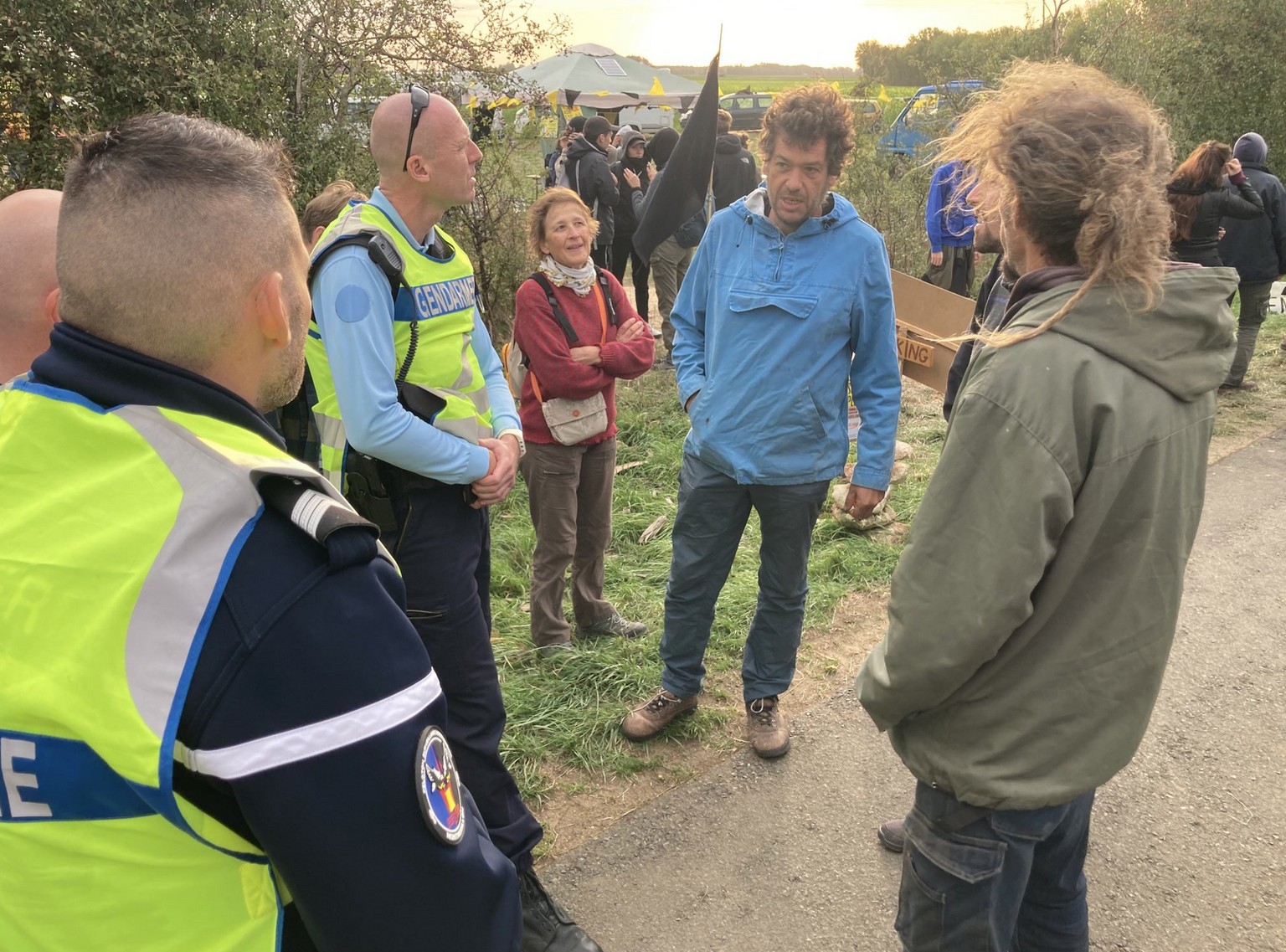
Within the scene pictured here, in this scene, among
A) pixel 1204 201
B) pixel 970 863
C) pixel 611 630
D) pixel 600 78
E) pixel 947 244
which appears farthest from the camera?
pixel 600 78

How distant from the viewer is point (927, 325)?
4574 mm

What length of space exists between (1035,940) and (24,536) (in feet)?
6.93

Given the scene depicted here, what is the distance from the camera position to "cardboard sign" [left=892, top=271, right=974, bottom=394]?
4.33m

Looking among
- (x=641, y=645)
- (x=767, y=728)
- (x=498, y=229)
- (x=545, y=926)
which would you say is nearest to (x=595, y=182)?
(x=498, y=229)

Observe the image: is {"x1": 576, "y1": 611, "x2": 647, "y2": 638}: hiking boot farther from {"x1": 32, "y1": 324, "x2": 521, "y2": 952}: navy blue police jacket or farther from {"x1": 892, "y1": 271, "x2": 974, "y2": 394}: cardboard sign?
{"x1": 32, "y1": 324, "x2": 521, "y2": 952}: navy blue police jacket

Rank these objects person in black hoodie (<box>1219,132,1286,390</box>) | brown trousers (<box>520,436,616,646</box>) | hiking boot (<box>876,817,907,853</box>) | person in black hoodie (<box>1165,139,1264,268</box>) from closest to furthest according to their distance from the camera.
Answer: hiking boot (<box>876,817,907,853</box>)
brown trousers (<box>520,436,616,646</box>)
person in black hoodie (<box>1165,139,1264,268</box>)
person in black hoodie (<box>1219,132,1286,390</box>)

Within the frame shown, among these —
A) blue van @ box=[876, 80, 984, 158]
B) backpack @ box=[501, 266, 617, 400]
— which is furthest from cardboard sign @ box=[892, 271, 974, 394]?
blue van @ box=[876, 80, 984, 158]

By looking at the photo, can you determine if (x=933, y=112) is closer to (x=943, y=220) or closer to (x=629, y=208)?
(x=943, y=220)

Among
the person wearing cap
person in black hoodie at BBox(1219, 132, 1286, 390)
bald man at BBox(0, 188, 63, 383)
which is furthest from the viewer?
the person wearing cap

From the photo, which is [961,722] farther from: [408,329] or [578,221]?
[578,221]

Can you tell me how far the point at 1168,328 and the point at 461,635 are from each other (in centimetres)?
184

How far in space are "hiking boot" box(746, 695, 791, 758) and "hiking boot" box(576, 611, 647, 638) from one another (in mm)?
873

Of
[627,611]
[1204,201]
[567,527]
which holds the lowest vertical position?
[627,611]

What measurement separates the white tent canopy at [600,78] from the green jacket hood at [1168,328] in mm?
17067
